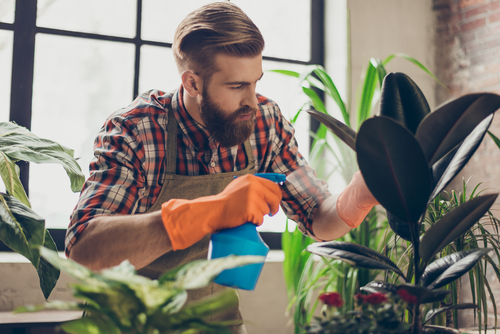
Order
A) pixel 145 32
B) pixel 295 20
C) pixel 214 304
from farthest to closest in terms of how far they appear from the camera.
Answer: pixel 295 20
pixel 145 32
pixel 214 304

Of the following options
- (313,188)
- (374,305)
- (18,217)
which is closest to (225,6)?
(313,188)

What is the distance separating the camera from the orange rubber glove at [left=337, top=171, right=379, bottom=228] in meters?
1.01

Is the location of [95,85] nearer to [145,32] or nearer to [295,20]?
[145,32]

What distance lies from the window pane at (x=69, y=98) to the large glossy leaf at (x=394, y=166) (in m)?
1.78

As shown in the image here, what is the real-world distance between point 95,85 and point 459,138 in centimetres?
190

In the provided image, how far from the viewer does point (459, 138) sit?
643 mm

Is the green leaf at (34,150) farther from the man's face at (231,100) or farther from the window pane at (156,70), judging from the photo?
the window pane at (156,70)

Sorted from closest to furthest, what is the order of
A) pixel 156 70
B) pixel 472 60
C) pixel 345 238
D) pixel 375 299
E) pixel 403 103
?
pixel 375 299, pixel 403 103, pixel 345 238, pixel 156 70, pixel 472 60

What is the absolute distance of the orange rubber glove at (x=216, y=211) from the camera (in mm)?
841

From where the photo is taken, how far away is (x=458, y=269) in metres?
0.64

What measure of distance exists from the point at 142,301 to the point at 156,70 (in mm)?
1977

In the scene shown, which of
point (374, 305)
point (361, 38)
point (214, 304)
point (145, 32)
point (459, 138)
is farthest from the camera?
point (361, 38)

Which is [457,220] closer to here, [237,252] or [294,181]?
[237,252]

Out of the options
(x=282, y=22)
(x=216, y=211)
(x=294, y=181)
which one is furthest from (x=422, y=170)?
(x=282, y=22)
